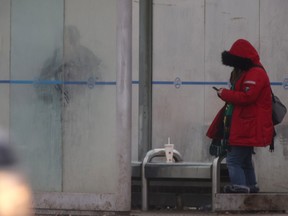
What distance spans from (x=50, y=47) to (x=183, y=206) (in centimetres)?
194

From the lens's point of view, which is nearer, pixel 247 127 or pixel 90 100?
pixel 247 127

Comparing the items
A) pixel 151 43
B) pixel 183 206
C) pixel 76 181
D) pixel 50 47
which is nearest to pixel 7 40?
pixel 50 47

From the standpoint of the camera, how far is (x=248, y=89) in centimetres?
980

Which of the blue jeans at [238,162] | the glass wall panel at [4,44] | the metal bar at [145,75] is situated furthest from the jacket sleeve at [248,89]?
the metal bar at [145,75]

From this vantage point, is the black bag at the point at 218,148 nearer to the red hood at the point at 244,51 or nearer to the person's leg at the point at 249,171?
the person's leg at the point at 249,171

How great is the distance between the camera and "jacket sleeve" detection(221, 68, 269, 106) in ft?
32.0

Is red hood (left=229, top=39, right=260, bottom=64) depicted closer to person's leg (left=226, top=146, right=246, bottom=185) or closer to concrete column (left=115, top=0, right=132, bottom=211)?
person's leg (left=226, top=146, right=246, bottom=185)

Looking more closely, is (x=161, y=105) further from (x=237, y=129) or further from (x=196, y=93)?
(x=237, y=129)

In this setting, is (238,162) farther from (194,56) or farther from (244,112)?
(194,56)

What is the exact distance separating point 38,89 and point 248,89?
198cm

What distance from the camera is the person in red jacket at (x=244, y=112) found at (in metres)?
9.79

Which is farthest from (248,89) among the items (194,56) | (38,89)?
(194,56)

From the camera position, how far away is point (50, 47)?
34.1 feet

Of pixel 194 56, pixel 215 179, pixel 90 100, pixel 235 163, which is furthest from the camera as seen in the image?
pixel 194 56
